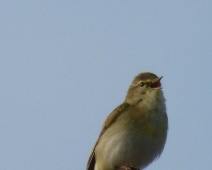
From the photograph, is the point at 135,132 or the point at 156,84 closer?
the point at 135,132

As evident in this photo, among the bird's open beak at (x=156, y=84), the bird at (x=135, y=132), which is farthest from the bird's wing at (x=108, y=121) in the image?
the bird's open beak at (x=156, y=84)

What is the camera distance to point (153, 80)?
36.6ft

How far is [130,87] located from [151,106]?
1.20m

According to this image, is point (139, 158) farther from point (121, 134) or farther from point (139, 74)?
point (139, 74)

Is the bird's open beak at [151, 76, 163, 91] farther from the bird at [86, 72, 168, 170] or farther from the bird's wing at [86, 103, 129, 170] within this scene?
the bird's wing at [86, 103, 129, 170]

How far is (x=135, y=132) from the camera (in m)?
10.3

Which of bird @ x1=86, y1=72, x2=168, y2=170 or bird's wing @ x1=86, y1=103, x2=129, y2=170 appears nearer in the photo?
bird @ x1=86, y1=72, x2=168, y2=170

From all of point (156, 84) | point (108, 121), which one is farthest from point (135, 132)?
point (156, 84)

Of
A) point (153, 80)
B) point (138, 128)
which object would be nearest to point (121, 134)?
point (138, 128)

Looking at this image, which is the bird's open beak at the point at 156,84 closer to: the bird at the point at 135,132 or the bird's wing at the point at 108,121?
the bird at the point at 135,132

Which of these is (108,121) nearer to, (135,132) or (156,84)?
(135,132)

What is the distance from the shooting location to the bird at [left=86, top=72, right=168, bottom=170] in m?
10.3

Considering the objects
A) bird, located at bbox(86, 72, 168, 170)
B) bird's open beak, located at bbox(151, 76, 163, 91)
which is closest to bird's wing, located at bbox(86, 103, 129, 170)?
bird, located at bbox(86, 72, 168, 170)

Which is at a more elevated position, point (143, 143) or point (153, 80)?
point (153, 80)
